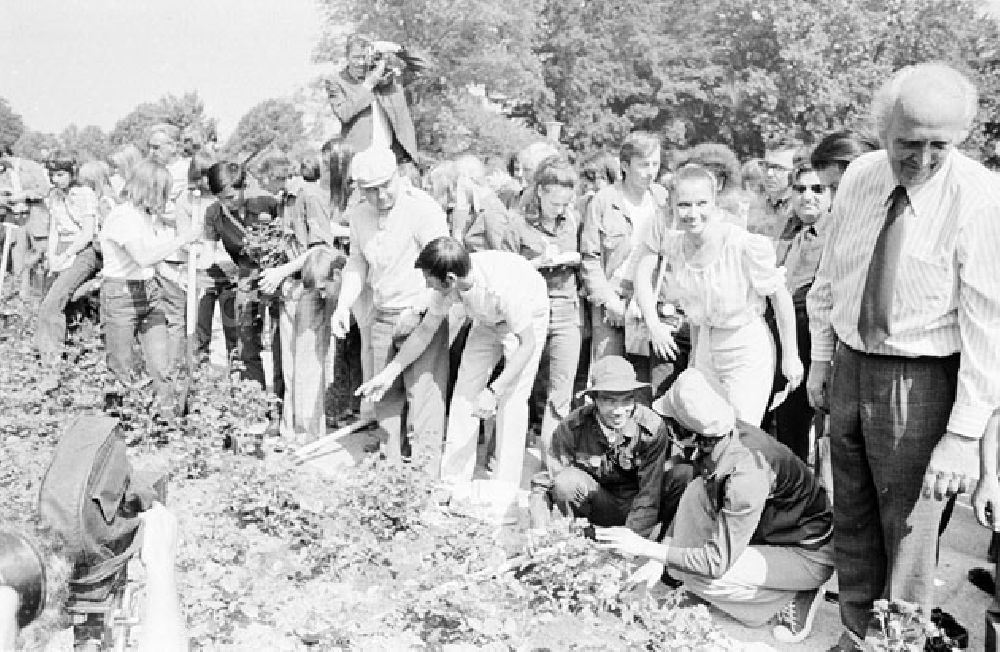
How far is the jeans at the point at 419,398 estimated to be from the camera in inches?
197

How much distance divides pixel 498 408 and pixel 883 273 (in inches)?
91.8

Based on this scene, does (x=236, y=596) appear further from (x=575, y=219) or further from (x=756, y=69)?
(x=756, y=69)

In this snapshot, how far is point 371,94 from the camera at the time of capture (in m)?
6.46

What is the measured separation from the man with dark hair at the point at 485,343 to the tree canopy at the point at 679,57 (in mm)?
25311

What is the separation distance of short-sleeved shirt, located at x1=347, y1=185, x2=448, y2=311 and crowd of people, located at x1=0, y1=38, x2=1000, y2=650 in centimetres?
1

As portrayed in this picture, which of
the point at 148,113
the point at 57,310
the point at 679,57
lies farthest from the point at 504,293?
the point at 148,113

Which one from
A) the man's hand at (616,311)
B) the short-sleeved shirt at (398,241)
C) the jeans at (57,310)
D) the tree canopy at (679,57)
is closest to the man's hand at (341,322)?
the short-sleeved shirt at (398,241)

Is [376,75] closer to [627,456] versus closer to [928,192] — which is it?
[627,456]

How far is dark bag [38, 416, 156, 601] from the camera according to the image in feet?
6.85

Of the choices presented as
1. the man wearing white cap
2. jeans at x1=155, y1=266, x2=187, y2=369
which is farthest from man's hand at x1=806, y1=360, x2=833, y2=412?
jeans at x1=155, y1=266, x2=187, y2=369

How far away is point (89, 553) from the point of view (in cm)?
214

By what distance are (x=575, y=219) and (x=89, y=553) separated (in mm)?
3605

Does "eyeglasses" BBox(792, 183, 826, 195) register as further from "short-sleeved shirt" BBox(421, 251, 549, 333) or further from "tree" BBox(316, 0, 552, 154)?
"tree" BBox(316, 0, 552, 154)

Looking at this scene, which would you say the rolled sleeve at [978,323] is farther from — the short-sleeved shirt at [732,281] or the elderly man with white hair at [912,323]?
the short-sleeved shirt at [732,281]
